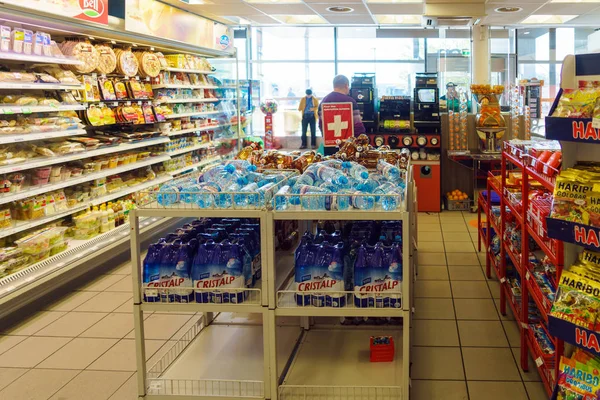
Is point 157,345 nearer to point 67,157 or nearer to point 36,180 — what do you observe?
point 36,180

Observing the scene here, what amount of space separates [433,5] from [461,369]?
21.6 ft

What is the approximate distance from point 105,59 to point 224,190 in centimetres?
370

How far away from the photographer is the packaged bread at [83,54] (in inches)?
216

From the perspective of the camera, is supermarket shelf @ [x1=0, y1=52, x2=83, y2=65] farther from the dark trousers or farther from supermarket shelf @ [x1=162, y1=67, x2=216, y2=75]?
the dark trousers

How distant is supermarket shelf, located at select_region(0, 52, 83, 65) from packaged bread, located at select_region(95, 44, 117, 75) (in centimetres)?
57

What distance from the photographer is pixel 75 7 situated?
5117mm

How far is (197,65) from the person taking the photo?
8.47 meters

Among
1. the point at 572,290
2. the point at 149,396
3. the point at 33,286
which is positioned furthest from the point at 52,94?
the point at 572,290

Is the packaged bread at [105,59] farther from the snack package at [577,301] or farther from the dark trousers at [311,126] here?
the dark trousers at [311,126]

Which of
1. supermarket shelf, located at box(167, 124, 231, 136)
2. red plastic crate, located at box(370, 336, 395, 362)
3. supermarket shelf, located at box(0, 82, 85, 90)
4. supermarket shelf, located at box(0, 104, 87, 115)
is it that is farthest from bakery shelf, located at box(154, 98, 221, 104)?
red plastic crate, located at box(370, 336, 395, 362)

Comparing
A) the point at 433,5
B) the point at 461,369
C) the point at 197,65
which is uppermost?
the point at 433,5

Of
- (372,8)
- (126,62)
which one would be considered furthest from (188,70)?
(372,8)

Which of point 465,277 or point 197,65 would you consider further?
point 197,65

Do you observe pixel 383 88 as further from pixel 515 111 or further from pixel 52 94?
pixel 52 94
